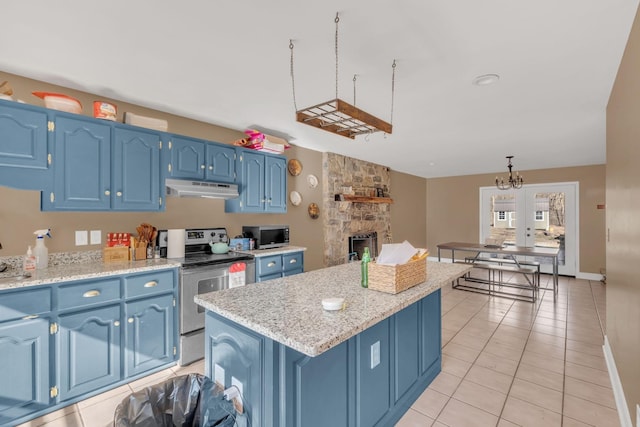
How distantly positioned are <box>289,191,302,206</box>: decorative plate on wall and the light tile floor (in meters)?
2.45

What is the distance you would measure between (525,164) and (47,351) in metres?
7.48

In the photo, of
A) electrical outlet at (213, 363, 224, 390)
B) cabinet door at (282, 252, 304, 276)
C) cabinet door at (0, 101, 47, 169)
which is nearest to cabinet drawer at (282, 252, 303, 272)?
cabinet door at (282, 252, 304, 276)

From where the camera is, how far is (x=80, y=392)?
2.16 meters

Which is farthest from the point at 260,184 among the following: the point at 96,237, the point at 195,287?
the point at 96,237

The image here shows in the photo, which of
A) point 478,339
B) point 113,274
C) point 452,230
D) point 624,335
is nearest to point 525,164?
point 452,230

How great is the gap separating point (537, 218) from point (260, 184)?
639cm

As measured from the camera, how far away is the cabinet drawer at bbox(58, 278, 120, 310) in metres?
2.06

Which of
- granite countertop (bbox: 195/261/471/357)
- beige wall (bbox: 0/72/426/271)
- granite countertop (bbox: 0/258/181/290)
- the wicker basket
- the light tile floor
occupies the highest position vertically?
beige wall (bbox: 0/72/426/271)

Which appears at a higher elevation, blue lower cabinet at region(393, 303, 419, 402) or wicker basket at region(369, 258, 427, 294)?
wicker basket at region(369, 258, 427, 294)

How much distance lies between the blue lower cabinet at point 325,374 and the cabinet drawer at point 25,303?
1290mm

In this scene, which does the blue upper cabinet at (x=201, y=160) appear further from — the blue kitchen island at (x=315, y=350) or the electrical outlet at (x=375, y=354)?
the electrical outlet at (x=375, y=354)

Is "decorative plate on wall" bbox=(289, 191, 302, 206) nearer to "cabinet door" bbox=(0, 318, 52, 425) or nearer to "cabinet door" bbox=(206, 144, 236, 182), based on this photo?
"cabinet door" bbox=(206, 144, 236, 182)

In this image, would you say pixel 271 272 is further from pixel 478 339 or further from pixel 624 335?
pixel 624 335

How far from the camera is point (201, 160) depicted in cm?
314
